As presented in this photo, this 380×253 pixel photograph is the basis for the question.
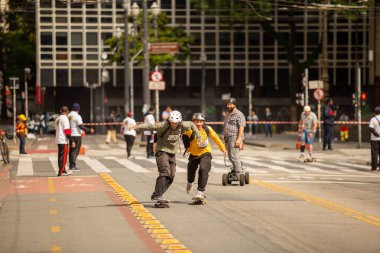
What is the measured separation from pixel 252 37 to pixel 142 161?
49.7m

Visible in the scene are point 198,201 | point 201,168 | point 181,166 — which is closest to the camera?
point 198,201

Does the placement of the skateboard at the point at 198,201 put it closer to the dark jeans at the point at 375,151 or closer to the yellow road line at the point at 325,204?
the yellow road line at the point at 325,204

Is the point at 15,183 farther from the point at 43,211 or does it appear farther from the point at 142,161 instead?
the point at 142,161

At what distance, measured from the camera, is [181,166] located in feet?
98.0

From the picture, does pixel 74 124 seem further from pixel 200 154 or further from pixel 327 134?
pixel 327 134

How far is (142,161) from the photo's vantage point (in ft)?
108

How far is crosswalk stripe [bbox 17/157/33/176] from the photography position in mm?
27073

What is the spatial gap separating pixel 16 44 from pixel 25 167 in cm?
6968

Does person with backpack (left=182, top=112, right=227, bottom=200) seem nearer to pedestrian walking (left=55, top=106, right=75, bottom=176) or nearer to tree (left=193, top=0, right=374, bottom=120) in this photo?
pedestrian walking (left=55, top=106, right=75, bottom=176)

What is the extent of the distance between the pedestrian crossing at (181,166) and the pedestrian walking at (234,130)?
379 centimetres

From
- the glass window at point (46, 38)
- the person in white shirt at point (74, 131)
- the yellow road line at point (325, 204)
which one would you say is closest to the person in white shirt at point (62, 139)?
the person in white shirt at point (74, 131)

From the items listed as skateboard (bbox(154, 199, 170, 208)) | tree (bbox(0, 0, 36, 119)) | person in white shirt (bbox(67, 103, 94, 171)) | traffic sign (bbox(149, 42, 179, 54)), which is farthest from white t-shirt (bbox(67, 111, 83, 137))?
tree (bbox(0, 0, 36, 119))

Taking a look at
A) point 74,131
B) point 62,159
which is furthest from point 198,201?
point 74,131

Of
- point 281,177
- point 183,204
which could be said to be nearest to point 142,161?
point 281,177
